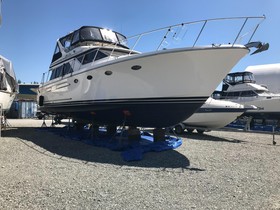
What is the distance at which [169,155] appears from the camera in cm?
679

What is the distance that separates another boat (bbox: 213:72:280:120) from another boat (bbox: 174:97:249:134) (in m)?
5.14

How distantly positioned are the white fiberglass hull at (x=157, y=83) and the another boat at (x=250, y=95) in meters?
9.92

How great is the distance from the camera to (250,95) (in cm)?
1669

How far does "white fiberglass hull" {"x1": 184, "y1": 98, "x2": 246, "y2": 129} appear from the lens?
1095 centimetres

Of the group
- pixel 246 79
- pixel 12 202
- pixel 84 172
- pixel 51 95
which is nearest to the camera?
pixel 12 202

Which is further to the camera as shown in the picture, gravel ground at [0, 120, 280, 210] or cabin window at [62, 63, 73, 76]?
cabin window at [62, 63, 73, 76]

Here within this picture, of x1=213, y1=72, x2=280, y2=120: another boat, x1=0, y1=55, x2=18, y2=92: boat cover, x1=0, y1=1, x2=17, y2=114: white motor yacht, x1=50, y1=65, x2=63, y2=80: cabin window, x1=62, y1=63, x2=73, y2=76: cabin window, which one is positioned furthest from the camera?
x1=213, y1=72, x2=280, y2=120: another boat

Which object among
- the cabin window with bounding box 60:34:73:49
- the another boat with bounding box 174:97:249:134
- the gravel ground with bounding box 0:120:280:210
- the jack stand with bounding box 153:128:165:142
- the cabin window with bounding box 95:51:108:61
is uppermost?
the cabin window with bounding box 60:34:73:49

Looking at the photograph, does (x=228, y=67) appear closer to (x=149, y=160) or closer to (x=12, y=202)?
(x=149, y=160)

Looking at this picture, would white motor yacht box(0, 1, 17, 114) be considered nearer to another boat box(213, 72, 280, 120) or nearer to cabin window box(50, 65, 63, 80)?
cabin window box(50, 65, 63, 80)

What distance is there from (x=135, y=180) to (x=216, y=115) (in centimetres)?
733

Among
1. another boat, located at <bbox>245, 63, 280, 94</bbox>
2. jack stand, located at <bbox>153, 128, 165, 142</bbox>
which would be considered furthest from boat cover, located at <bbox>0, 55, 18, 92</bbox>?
another boat, located at <bbox>245, 63, 280, 94</bbox>

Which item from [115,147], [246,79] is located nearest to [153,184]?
[115,147]

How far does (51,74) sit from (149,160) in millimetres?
7249
